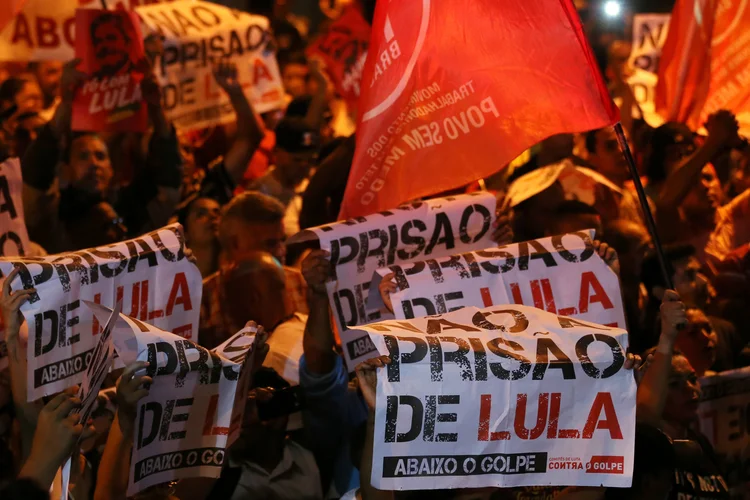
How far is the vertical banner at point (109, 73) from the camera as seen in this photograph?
6633 mm

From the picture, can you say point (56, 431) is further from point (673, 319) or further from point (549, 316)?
point (673, 319)

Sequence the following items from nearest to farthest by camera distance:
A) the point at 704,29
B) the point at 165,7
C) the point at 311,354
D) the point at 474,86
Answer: the point at 311,354 → the point at 474,86 → the point at 704,29 → the point at 165,7

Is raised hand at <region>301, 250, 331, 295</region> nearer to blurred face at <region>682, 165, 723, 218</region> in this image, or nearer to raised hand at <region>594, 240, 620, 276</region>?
raised hand at <region>594, 240, 620, 276</region>

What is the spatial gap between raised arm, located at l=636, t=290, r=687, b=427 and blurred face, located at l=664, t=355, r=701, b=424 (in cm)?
40

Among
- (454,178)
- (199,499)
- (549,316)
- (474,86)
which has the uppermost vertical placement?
(474,86)

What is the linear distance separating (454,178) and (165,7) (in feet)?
12.0

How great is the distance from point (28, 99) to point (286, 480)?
172 inches

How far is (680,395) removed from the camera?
4.46 metres

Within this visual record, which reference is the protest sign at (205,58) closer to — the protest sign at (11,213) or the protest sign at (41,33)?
the protest sign at (41,33)

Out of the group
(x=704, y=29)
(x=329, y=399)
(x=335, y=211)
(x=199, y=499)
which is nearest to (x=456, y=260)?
(x=329, y=399)

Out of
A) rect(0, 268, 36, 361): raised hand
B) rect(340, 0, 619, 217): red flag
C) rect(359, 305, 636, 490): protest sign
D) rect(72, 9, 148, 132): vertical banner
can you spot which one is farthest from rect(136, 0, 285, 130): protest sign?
rect(359, 305, 636, 490): protest sign

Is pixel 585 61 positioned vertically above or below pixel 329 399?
above

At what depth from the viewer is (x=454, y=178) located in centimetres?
476

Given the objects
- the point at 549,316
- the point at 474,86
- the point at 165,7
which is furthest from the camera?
the point at 165,7
